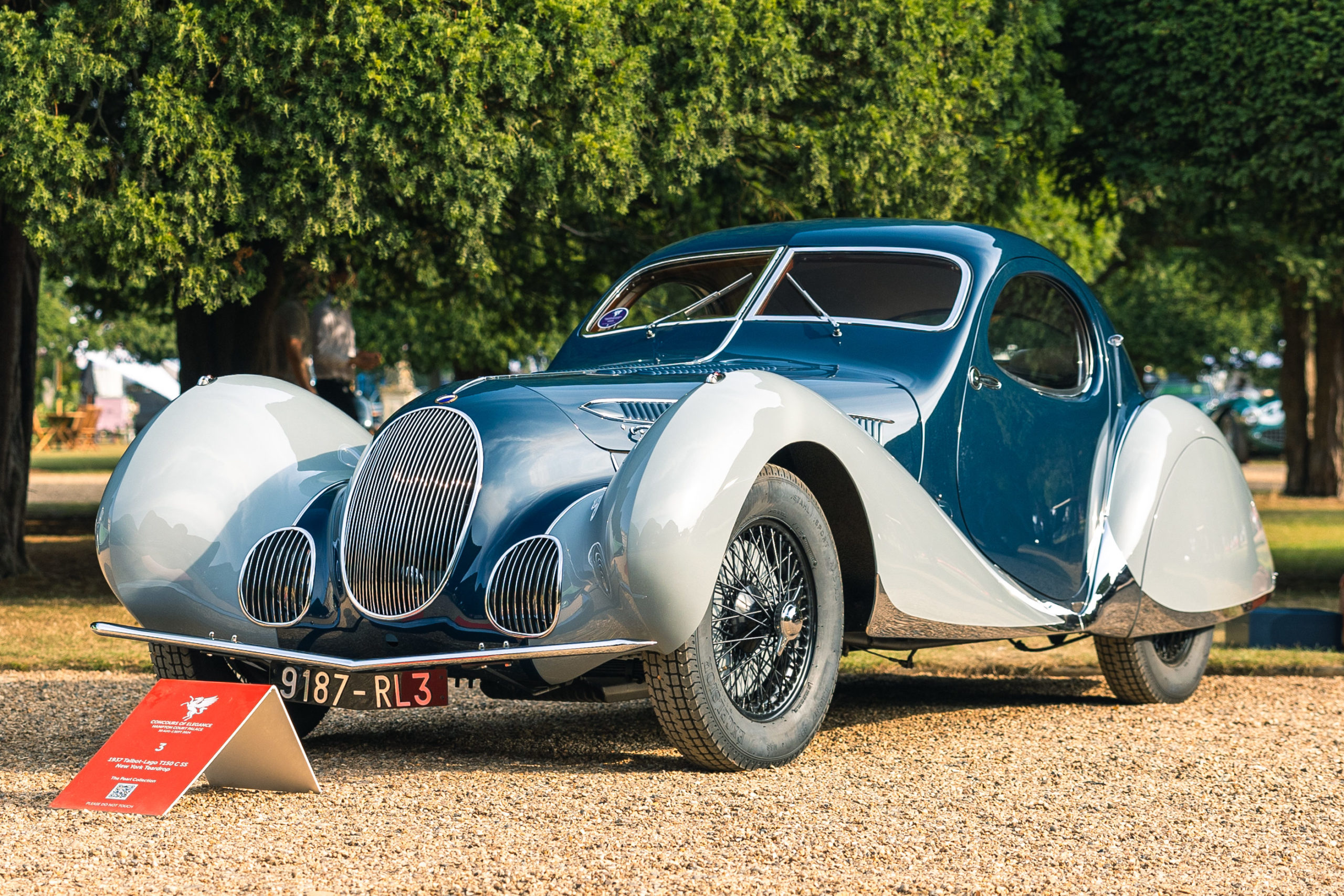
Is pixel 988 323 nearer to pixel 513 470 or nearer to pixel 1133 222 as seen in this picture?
pixel 513 470

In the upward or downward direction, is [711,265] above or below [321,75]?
below

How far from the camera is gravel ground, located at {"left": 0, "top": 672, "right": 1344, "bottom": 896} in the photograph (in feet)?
10.7

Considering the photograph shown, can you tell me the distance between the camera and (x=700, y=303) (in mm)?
5746

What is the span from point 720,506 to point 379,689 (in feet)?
3.63

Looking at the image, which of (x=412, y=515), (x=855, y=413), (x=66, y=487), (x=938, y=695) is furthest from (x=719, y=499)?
(x=66, y=487)

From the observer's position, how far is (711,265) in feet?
19.6

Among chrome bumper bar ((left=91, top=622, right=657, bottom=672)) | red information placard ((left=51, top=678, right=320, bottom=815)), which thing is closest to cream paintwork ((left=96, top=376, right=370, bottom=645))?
chrome bumper bar ((left=91, top=622, right=657, bottom=672))

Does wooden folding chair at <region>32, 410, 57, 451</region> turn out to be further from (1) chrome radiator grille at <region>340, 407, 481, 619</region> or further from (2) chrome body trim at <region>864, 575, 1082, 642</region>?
(2) chrome body trim at <region>864, 575, 1082, 642</region>

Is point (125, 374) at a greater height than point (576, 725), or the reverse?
point (576, 725)

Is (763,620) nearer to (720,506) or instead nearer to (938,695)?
(720,506)

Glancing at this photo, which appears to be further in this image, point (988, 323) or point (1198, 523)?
point (1198, 523)

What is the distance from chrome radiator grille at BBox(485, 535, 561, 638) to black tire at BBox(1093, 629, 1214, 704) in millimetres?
2967

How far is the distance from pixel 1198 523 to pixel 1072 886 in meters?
3.34

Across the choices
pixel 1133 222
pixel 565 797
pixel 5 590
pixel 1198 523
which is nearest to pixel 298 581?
pixel 565 797
